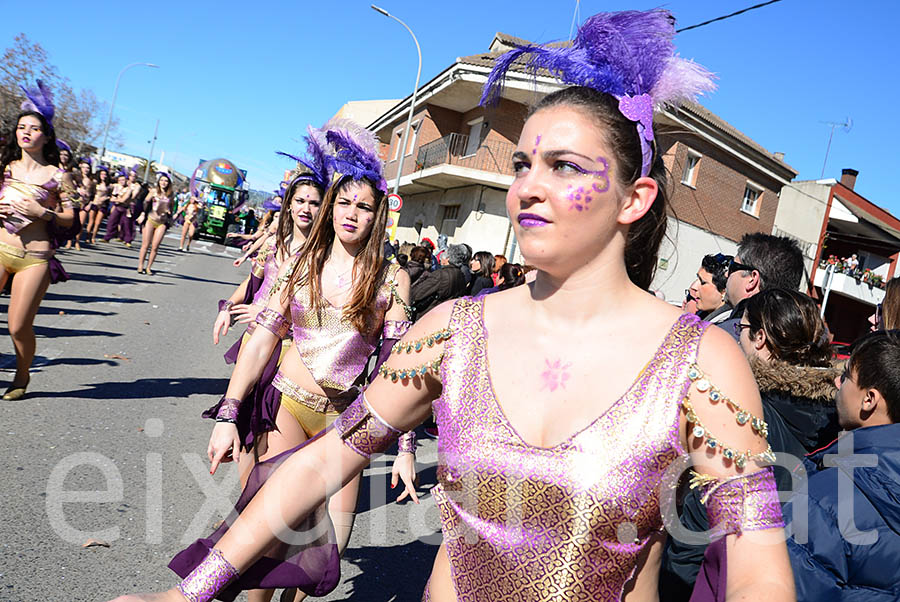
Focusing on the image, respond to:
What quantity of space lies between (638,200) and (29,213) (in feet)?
17.2

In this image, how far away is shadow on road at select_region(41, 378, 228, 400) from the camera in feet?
20.0

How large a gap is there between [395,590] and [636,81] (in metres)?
3.05

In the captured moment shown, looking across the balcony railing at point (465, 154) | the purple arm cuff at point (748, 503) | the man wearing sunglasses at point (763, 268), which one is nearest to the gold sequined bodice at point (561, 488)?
the purple arm cuff at point (748, 503)

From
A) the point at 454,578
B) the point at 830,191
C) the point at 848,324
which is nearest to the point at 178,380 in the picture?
the point at 454,578

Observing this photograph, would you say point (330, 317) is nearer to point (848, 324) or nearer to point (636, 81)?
point (636, 81)

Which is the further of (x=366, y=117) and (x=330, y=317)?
(x=366, y=117)

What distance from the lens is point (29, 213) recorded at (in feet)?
17.6

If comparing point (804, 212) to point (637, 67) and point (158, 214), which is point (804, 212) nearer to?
point (158, 214)

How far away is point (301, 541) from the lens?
197 cm

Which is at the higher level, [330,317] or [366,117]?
[366,117]

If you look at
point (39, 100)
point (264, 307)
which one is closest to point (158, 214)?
point (39, 100)

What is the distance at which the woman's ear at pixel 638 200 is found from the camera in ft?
5.29

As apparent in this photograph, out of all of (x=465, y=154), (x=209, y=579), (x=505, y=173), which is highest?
(x=465, y=154)

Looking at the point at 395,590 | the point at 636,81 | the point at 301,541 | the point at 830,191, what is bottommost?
the point at 395,590
